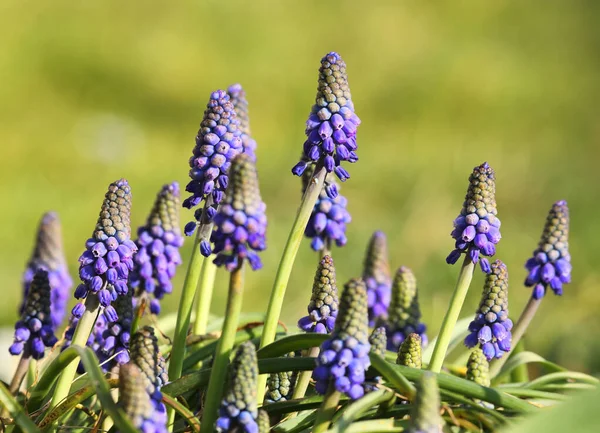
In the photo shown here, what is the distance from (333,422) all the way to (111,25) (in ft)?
52.8

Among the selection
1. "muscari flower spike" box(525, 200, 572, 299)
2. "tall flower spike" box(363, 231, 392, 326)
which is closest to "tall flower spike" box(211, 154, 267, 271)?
"muscari flower spike" box(525, 200, 572, 299)

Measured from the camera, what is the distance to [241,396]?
96.4 inches

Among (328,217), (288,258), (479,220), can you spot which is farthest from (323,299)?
(328,217)

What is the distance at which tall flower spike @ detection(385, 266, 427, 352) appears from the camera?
4.05 metres

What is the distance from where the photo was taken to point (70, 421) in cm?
352

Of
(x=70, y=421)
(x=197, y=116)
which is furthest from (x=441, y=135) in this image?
(x=70, y=421)

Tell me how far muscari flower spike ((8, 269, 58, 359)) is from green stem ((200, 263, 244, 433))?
1.10 meters

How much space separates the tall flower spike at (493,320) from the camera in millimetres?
3170

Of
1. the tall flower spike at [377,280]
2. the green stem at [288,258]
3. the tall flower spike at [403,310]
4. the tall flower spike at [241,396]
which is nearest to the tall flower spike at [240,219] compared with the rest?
the tall flower spike at [241,396]

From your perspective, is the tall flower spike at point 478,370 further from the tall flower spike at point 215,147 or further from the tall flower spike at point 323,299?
the tall flower spike at point 215,147

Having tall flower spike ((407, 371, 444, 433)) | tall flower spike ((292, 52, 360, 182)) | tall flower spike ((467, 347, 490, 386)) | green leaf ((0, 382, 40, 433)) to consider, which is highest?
tall flower spike ((292, 52, 360, 182))

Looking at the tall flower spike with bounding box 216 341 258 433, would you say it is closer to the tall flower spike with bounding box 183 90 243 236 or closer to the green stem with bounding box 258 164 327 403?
the green stem with bounding box 258 164 327 403

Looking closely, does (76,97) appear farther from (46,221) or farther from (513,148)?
(46,221)

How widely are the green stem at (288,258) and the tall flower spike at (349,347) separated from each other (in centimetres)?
39
